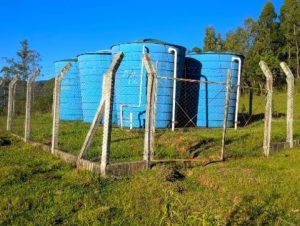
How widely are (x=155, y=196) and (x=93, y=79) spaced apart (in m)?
11.3

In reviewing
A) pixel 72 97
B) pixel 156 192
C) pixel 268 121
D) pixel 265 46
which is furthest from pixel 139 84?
pixel 265 46

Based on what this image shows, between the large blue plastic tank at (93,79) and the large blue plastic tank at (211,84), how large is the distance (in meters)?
3.06

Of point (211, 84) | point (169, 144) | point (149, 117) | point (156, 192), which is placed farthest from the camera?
point (211, 84)

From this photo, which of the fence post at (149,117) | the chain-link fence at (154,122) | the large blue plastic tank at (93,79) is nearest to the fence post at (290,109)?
the chain-link fence at (154,122)

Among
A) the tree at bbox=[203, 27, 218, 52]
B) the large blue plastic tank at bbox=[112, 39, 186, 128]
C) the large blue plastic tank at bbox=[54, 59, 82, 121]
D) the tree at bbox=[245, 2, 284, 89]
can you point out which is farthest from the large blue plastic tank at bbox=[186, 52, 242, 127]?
the tree at bbox=[203, 27, 218, 52]

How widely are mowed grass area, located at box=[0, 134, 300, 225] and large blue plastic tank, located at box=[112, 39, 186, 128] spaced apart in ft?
20.3

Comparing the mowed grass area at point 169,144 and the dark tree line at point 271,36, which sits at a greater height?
the dark tree line at point 271,36

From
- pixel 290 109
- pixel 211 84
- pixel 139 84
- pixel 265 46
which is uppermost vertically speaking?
pixel 265 46

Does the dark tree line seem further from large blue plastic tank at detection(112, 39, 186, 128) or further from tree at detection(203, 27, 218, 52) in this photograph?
large blue plastic tank at detection(112, 39, 186, 128)

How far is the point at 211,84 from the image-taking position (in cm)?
1647

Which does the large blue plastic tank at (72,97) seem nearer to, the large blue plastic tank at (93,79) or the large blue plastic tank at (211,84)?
the large blue plastic tank at (93,79)

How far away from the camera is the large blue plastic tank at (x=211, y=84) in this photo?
54.4ft

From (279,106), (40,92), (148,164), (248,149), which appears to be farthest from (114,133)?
(279,106)

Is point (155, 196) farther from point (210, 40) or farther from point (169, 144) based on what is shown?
point (210, 40)
